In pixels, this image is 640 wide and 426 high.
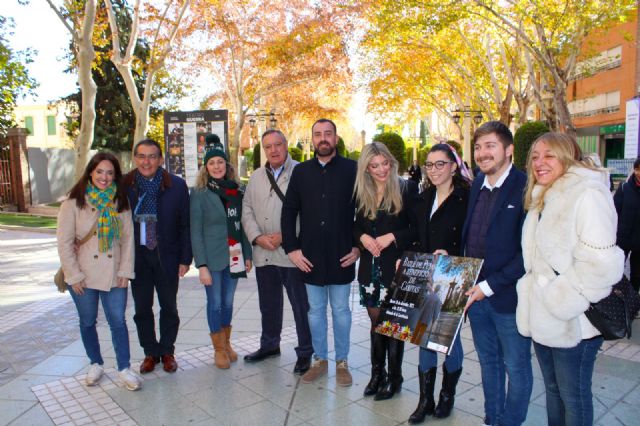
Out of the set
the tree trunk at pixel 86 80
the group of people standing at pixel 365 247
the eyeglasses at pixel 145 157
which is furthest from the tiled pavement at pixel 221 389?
the tree trunk at pixel 86 80

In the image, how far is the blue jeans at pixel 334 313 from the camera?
420cm

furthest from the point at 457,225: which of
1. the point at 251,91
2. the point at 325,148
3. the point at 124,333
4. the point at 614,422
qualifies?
the point at 251,91

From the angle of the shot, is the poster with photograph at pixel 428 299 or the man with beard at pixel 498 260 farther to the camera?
the poster with photograph at pixel 428 299

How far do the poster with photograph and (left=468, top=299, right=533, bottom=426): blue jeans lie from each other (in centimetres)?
21

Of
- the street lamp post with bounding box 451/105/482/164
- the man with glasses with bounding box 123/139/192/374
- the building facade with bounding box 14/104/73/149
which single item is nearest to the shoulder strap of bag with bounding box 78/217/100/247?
the man with glasses with bounding box 123/139/192/374

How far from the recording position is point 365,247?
3.83 metres

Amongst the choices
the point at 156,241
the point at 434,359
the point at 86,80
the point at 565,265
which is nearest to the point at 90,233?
the point at 156,241

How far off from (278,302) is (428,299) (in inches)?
77.9

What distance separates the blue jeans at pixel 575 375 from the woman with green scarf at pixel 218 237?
2.81 metres

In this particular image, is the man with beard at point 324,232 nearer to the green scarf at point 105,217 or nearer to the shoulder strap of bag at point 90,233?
the green scarf at point 105,217

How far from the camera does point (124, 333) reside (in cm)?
426

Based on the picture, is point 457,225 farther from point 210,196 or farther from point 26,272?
point 26,272

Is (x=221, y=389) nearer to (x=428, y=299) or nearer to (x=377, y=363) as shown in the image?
(x=377, y=363)

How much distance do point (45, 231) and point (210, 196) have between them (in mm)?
13100
